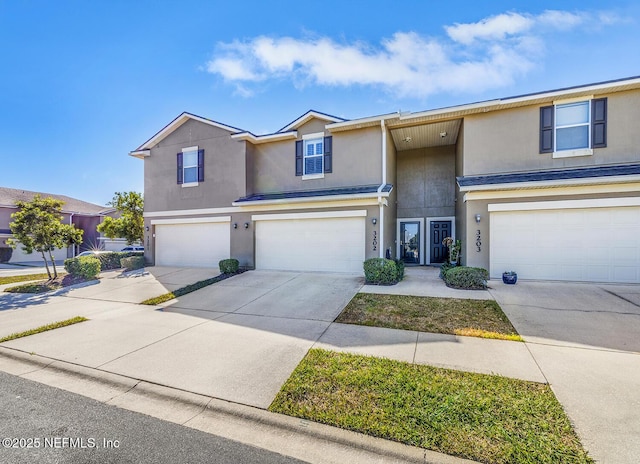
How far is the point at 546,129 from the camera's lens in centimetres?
1020

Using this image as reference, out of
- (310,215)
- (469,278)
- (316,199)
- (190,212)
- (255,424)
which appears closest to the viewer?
(255,424)

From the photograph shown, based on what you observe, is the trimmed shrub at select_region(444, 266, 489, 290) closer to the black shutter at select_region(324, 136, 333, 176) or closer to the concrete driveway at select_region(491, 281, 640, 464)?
the concrete driveway at select_region(491, 281, 640, 464)

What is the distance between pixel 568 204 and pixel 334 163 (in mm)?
8207

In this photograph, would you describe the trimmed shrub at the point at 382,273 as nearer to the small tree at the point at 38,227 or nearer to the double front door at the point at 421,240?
the double front door at the point at 421,240

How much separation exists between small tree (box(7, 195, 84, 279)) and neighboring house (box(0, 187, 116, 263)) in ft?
47.3

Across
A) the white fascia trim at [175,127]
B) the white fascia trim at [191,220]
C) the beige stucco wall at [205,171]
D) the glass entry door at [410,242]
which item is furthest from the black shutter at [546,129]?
the white fascia trim at [191,220]

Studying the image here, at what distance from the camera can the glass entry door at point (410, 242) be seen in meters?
14.5

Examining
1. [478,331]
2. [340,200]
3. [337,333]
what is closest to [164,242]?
[340,200]

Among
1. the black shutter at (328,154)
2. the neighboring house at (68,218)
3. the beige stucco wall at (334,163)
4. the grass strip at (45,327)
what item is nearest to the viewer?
the grass strip at (45,327)

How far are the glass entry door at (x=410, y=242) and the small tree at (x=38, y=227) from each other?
14931 millimetres

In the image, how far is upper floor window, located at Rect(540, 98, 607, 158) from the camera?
384 inches

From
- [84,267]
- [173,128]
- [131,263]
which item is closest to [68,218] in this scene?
[131,263]

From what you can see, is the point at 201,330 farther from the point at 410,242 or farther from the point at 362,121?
the point at 410,242

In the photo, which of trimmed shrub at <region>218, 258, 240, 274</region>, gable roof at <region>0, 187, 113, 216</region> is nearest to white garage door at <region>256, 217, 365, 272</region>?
trimmed shrub at <region>218, 258, 240, 274</region>
